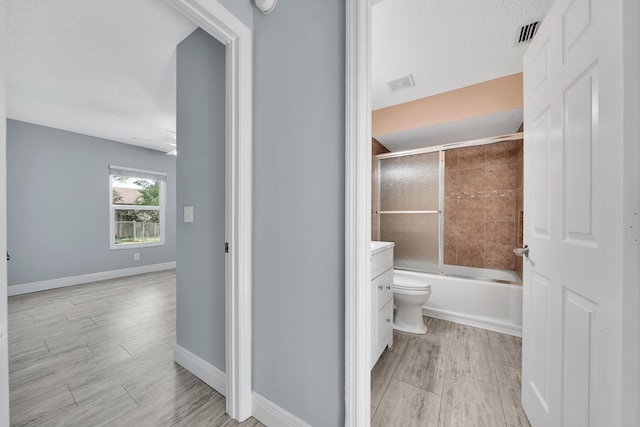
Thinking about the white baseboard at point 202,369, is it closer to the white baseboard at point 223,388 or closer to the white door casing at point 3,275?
the white baseboard at point 223,388

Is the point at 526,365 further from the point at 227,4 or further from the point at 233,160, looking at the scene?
the point at 227,4

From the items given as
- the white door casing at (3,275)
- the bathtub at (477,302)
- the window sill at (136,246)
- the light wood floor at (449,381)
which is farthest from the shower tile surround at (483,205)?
the window sill at (136,246)

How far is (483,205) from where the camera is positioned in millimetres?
3096

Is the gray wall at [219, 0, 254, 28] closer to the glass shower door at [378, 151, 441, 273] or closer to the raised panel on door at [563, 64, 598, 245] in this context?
the raised panel on door at [563, 64, 598, 245]

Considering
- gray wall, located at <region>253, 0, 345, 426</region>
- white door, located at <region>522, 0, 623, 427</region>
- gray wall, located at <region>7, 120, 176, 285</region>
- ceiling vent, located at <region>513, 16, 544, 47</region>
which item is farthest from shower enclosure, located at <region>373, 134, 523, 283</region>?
gray wall, located at <region>7, 120, 176, 285</region>

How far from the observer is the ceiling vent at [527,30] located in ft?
5.37

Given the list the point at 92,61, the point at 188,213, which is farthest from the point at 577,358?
the point at 92,61

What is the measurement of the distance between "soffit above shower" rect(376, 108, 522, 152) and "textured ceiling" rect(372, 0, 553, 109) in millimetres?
381

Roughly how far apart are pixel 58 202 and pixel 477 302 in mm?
5738

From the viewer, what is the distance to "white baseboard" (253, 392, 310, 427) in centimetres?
116

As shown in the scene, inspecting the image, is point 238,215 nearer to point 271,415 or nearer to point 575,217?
point 271,415

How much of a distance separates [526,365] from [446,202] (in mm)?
2370

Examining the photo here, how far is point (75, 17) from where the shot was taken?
5.19 feet

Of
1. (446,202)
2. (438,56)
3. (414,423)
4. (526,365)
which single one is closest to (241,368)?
(414,423)
